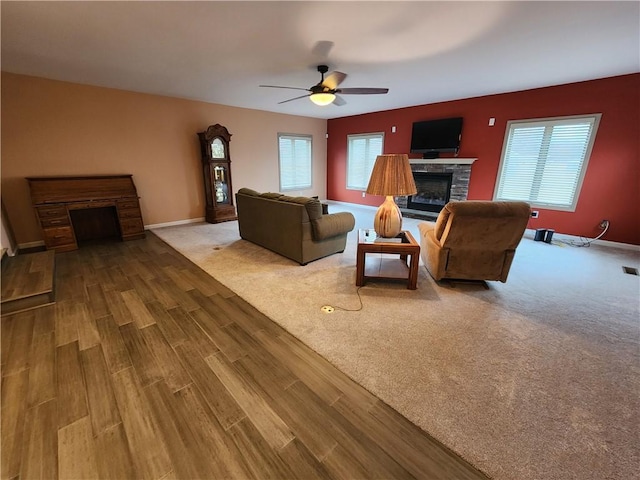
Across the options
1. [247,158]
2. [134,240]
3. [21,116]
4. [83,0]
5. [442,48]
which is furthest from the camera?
[247,158]

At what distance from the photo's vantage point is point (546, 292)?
273 cm

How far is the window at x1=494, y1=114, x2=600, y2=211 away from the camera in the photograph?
163 inches

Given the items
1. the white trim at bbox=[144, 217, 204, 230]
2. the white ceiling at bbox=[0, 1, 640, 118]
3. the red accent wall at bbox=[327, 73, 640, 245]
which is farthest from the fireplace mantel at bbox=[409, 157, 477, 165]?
the white trim at bbox=[144, 217, 204, 230]

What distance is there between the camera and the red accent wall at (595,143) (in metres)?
3.78

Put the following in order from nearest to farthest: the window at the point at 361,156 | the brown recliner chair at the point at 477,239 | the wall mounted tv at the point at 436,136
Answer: the brown recliner chair at the point at 477,239, the wall mounted tv at the point at 436,136, the window at the point at 361,156

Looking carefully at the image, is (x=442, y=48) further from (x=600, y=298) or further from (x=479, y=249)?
(x=600, y=298)

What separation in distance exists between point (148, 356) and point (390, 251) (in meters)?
2.19

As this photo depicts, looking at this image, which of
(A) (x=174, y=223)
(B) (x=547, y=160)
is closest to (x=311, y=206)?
(A) (x=174, y=223)

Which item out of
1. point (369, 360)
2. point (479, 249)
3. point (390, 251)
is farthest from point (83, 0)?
point (479, 249)

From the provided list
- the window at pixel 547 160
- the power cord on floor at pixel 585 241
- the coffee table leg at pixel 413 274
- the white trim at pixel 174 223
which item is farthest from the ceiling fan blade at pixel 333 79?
the power cord on floor at pixel 585 241

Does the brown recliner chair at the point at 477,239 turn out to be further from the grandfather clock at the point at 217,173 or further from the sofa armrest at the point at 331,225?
the grandfather clock at the point at 217,173

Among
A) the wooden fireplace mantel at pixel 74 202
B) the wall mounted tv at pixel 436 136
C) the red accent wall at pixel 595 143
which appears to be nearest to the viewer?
the wooden fireplace mantel at pixel 74 202

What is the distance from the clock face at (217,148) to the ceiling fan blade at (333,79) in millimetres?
3042

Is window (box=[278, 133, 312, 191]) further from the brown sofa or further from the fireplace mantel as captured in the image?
the brown sofa
